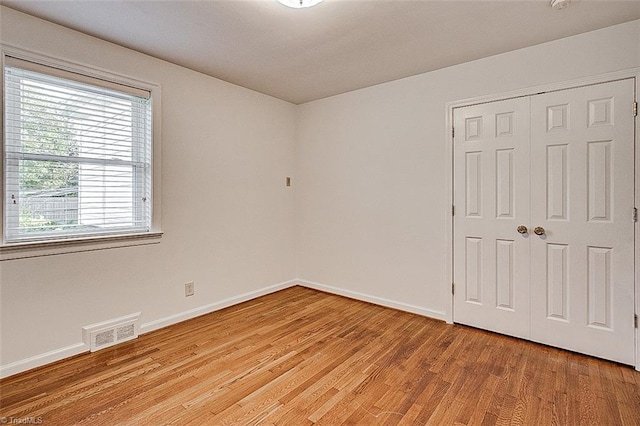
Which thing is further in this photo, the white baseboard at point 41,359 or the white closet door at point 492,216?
the white closet door at point 492,216

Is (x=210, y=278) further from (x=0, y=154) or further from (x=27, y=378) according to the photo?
(x=0, y=154)

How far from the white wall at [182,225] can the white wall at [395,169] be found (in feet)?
1.53

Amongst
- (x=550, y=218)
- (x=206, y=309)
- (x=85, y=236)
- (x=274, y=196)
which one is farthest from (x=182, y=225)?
(x=550, y=218)

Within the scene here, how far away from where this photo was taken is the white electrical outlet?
3.29m

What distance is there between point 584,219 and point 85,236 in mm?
4033

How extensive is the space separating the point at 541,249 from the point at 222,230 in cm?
315

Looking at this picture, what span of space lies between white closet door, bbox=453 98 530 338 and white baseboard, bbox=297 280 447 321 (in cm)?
24

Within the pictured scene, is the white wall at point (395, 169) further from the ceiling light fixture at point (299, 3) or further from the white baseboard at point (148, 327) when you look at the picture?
the ceiling light fixture at point (299, 3)

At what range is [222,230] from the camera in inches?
143

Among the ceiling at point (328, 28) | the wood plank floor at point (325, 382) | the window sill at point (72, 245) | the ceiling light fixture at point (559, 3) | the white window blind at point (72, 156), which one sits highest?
the ceiling at point (328, 28)

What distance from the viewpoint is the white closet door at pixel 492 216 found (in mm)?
2832

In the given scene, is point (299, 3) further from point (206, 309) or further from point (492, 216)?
point (206, 309)

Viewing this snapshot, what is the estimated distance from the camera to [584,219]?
2.55 meters

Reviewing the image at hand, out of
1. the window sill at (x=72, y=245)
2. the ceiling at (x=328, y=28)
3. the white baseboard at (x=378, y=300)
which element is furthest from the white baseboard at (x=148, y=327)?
the ceiling at (x=328, y=28)
